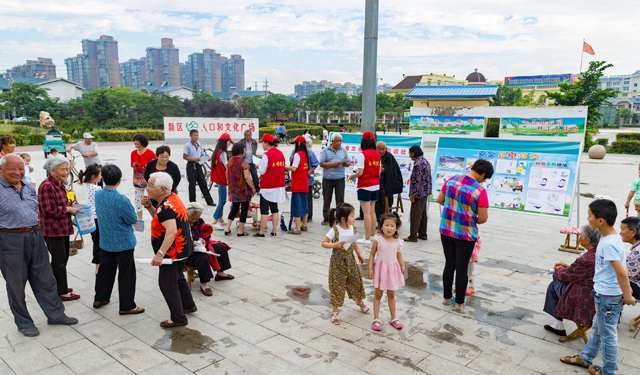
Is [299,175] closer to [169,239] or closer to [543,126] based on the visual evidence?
[169,239]

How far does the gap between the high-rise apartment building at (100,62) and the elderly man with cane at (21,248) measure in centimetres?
17721

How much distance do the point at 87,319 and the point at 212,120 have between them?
2285 cm

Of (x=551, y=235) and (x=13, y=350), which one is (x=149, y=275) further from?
(x=551, y=235)

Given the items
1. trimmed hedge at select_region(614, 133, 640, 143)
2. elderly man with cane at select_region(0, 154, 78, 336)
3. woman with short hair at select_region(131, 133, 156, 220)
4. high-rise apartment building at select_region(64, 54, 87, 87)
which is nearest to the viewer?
elderly man with cane at select_region(0, 154, 78, 336)

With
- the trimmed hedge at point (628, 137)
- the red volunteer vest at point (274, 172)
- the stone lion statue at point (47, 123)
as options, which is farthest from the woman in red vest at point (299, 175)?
the trimmed hedge at point (628, 137)

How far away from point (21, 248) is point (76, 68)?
19714 centimetres

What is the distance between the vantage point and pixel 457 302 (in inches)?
169

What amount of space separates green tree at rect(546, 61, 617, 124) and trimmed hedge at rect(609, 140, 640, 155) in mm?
2124

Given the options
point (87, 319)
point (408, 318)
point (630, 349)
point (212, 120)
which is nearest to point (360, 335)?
point (408, 318)

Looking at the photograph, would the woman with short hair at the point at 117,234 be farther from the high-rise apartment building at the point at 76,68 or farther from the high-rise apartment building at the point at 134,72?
the high-rise apartment building at the point at 134,72

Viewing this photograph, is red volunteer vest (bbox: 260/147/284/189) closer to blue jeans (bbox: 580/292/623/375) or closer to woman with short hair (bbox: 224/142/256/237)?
woman with short hair (bbox: 224/142/256/237)

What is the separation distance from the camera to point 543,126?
2480 cm

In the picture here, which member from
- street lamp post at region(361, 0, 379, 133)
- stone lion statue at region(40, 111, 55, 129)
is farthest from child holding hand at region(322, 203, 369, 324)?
stone lion statue at region(40, 111, 55, 129)

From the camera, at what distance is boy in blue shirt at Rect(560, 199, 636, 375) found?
2.88 meters
